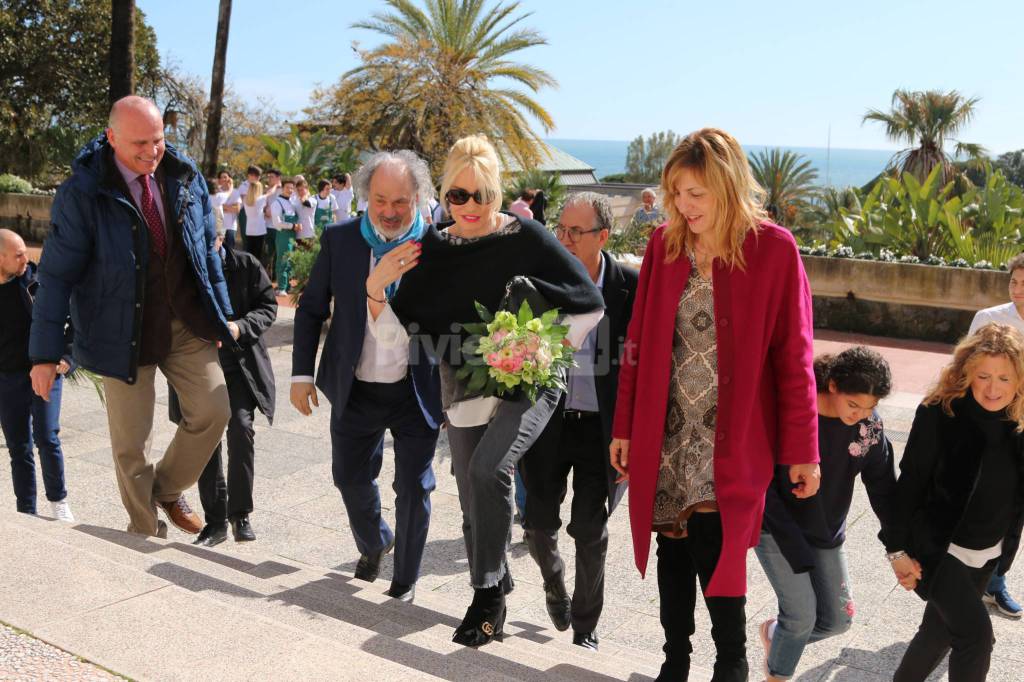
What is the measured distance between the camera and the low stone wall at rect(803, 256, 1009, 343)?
42.0ft

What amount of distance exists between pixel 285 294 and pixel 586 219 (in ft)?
41.3

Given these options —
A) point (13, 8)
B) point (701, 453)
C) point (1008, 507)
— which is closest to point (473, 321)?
point (701, 453)

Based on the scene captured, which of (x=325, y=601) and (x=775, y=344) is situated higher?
(x=775, y=344)

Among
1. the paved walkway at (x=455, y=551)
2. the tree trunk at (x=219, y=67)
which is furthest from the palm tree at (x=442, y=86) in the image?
the paved walkway at (x=455, y=551)

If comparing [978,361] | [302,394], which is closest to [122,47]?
[302,394]

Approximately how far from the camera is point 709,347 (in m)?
3.45

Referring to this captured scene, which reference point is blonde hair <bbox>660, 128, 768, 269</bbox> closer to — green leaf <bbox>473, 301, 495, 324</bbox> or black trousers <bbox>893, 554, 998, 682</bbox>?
green leaf <bbox>473, 301, 495, 324</bbox>

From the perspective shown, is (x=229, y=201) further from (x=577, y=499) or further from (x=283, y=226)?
(x=577, y=499)

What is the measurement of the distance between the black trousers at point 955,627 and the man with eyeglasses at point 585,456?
1270 millimetres

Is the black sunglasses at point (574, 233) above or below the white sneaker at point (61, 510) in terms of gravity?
above

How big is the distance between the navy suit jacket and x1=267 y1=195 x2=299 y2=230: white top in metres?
12.6

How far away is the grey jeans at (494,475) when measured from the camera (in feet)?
12.8

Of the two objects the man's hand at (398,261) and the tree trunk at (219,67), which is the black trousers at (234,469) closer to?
the man's hand at (398,261)

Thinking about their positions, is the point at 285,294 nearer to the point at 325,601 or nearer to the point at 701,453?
the point at 325,601
